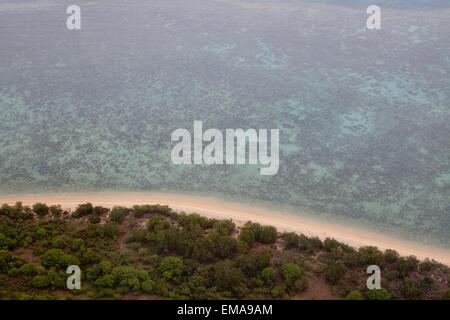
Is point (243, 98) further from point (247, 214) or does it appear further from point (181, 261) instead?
point (181, 261)

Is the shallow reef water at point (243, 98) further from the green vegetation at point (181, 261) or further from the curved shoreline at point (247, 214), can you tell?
the green vegetation at point (181, 261)

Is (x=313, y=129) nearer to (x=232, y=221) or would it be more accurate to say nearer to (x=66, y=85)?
(x=232, y=221)

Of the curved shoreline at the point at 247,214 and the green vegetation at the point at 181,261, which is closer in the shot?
the green vegetation at the point at 181,261

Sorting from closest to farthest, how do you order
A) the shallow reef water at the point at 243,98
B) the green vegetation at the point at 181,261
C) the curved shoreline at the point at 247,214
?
the green vegetation at the point at 181,261, the curved shoreline at the point at 247,214, the shallow reef water at the point at 243,98

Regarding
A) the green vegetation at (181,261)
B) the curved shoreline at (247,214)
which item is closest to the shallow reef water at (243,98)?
the curved shoreline at (247,214)

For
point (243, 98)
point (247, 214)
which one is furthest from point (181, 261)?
point (243, 98)

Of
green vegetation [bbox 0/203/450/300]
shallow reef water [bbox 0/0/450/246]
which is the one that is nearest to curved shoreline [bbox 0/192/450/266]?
shallow reef water [bbox 0/0/450/246]

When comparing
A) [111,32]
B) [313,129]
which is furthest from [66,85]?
[313,129]

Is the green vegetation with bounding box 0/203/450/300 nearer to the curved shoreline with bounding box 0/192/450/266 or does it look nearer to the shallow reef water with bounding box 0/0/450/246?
the curved shoreline with bounding box 0/192/450/266
